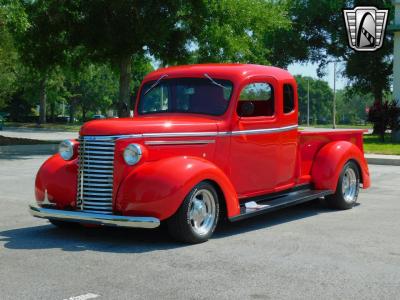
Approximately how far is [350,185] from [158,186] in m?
4.42

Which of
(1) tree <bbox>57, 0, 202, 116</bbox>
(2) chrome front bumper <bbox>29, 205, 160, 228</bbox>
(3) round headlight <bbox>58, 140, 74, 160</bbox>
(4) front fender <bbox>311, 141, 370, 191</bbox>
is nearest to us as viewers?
(2) chrome front bumper <bbox>29, 205, 160, 228</bbox>

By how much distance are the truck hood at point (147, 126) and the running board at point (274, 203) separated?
1099 mm

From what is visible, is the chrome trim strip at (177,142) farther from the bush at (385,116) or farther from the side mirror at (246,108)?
the bush at (385,116)

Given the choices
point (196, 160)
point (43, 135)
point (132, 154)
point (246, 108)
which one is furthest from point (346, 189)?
point (43, 135)

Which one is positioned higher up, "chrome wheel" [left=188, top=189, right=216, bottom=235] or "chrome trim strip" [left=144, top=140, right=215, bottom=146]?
"chrome trim strip" [left=144, top=140, right=215, bottom=146]

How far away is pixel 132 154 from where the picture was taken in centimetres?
681

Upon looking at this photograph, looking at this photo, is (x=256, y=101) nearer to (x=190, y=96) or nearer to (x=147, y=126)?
(x=190, y=96)

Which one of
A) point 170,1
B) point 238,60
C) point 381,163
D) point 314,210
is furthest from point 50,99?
point 314,210

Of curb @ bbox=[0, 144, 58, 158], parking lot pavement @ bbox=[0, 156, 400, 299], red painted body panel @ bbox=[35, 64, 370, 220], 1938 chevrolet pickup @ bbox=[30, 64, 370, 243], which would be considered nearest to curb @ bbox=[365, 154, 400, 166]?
red painted body panel @ bbox=[35, 64, 370, 220]

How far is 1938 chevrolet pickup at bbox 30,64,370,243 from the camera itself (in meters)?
6.79

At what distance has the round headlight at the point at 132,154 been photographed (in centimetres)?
679

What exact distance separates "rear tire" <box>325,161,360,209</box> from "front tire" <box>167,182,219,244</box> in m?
2.94

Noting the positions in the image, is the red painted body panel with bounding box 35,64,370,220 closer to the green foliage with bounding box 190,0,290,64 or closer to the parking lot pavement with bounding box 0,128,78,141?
the green foliage with bounding box 190,0,290,64

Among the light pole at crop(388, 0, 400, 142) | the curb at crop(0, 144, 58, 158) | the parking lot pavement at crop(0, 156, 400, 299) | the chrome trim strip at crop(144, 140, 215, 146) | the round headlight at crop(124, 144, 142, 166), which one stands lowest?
the parking lot pavement at crop(0, 156, 400, 299)
